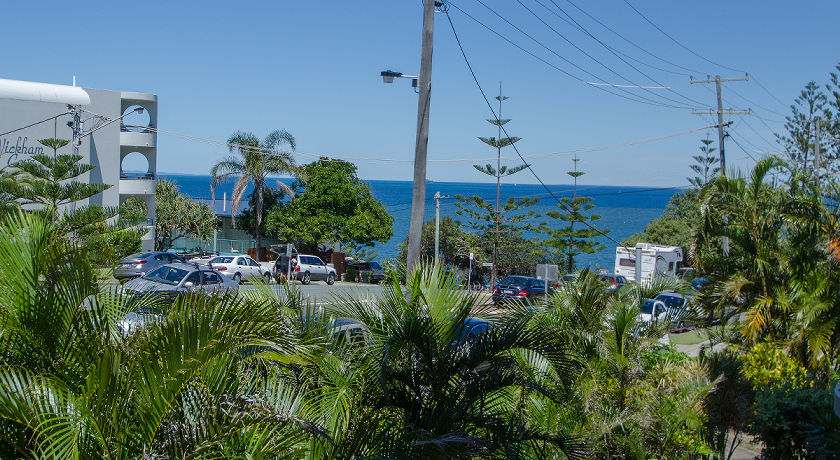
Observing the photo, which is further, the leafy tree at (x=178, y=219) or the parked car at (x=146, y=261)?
the leafy tree at (x=178, y=219)

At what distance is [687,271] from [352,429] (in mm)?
8483

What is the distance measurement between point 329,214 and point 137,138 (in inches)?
392

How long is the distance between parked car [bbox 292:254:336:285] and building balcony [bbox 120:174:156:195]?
319 inches

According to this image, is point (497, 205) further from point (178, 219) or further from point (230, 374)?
point (230, 374)

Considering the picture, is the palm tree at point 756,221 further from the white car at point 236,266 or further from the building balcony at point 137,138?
the building balcony at point 137,138

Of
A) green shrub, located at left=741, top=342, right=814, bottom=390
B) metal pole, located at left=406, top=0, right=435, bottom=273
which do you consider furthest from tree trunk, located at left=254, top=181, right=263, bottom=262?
green shrub, located at left=741, top=342, right=814, bottom=390

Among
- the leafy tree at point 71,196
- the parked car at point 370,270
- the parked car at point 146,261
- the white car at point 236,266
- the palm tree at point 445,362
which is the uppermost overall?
the leafy tree at point 71,196

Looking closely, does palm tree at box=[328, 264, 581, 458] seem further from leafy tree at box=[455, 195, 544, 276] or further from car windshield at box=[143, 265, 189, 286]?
leafy tree at box=[455, 195, 544, 276]

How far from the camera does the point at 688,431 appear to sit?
333 inches

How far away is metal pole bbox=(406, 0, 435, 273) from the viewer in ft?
31.8

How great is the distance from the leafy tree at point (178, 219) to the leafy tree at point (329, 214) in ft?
21.3

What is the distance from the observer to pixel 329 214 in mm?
36844

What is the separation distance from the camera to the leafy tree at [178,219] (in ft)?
136

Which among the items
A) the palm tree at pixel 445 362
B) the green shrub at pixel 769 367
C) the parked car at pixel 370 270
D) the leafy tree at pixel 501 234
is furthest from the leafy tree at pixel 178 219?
the palm tree at pixel 445 362
